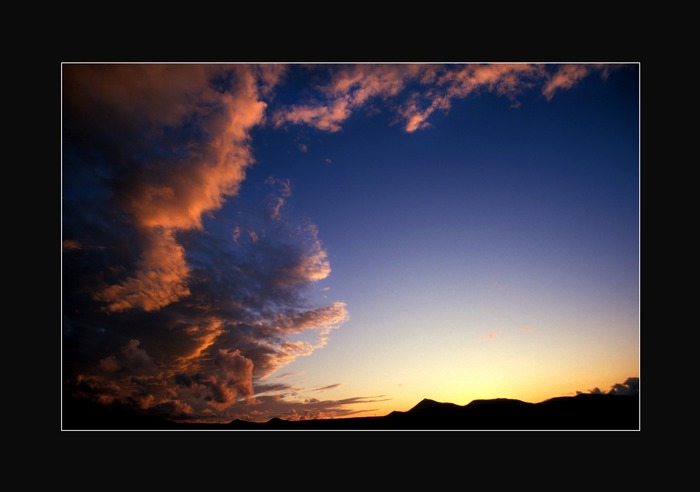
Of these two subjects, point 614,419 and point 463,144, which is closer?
point 614,419

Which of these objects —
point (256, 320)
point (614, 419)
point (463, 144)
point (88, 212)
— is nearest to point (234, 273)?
point (256, 320)

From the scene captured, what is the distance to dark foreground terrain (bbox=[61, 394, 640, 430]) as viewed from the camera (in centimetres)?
866

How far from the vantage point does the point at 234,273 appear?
9320mm

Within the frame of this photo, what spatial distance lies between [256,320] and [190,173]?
310 centimetres

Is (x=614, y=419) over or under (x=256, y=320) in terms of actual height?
under

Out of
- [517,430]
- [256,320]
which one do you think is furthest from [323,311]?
[517,430]

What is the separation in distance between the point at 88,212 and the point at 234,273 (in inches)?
115

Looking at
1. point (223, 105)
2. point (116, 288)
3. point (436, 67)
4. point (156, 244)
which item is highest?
point (436, 67)

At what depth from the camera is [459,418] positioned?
8797mm

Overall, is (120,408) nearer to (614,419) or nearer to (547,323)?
(547,323)

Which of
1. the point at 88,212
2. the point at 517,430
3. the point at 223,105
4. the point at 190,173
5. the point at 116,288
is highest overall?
the point at 223,105

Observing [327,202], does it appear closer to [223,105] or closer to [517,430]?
[223,105]

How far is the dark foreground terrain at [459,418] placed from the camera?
8.66 meters

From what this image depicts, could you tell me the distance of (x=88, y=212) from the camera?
9.02 metres
